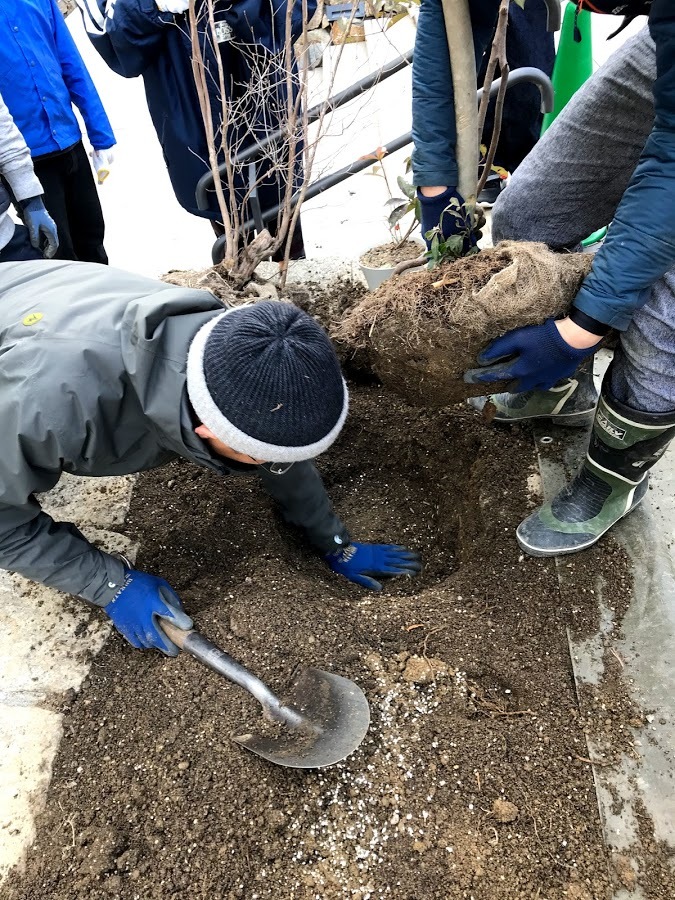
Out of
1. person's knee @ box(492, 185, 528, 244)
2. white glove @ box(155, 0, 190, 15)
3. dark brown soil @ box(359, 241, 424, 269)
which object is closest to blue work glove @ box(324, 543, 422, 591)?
person's knee @ box(492, 185, 528, 244)

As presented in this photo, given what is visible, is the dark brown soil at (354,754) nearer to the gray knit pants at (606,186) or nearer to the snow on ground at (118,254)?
the snow on ground at (118,254)

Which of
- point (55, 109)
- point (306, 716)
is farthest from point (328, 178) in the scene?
point (306, 716)

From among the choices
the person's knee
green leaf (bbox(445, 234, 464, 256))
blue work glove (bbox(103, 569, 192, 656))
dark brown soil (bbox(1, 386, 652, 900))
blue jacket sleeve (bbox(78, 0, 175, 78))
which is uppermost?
blue jacket sleeve (bbox(78, 0, 175, 78))

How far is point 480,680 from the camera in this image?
1421 millimetres

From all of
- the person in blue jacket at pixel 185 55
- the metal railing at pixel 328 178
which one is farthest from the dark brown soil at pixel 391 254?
the person in blue jacket at pixel 185 55

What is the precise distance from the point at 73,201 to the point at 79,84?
1.59 ft

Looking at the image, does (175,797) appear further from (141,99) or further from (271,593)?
(141,99)

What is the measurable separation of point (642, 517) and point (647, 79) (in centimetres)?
110

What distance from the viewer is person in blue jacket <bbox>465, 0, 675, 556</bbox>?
1143 mm

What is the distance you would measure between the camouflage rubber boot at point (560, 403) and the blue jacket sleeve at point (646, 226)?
1.83ft

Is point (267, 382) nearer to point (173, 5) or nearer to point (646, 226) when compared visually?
point (646, 226)

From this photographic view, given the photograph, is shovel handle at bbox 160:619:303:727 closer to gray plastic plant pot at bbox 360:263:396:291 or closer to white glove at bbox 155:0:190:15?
gray plastic plant pot at bbox 360:263:396:291

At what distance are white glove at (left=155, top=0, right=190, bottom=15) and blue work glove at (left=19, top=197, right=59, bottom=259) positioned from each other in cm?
80

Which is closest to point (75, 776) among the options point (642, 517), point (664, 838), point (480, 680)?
point (480, 680)
